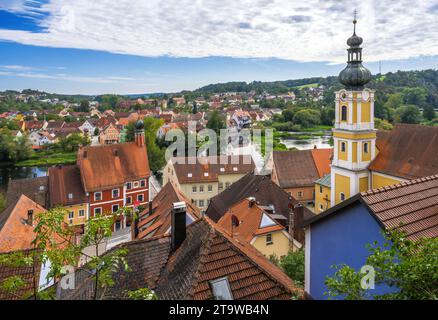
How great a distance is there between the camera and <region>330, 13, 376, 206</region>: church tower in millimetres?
23344

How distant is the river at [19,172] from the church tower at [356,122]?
4114 cm

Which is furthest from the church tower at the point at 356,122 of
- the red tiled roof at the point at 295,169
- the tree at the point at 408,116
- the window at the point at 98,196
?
the tree at the point at 408,116

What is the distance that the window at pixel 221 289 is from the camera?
725cm

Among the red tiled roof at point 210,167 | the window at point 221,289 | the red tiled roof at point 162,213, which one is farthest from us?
the red tiled roof at point 210,167

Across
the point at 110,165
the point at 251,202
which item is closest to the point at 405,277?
the point at 251,202

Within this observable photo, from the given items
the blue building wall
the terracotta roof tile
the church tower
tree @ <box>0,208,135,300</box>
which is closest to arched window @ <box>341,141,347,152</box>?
the church tower

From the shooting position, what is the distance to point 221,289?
7371mm

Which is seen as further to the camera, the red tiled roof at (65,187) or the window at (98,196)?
the window at (98,196)

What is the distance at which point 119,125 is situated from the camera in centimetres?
9475

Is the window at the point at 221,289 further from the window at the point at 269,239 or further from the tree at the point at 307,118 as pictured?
the tree at the point at 307,118

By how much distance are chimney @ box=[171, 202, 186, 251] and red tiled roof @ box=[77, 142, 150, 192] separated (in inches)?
738

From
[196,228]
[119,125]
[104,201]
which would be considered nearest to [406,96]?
[119,125]

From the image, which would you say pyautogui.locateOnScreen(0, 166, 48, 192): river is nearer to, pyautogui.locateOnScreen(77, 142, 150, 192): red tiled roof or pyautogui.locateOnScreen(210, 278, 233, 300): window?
pyautogui.locateOnScreen(77, 142, 150, 192): red tiled roof
